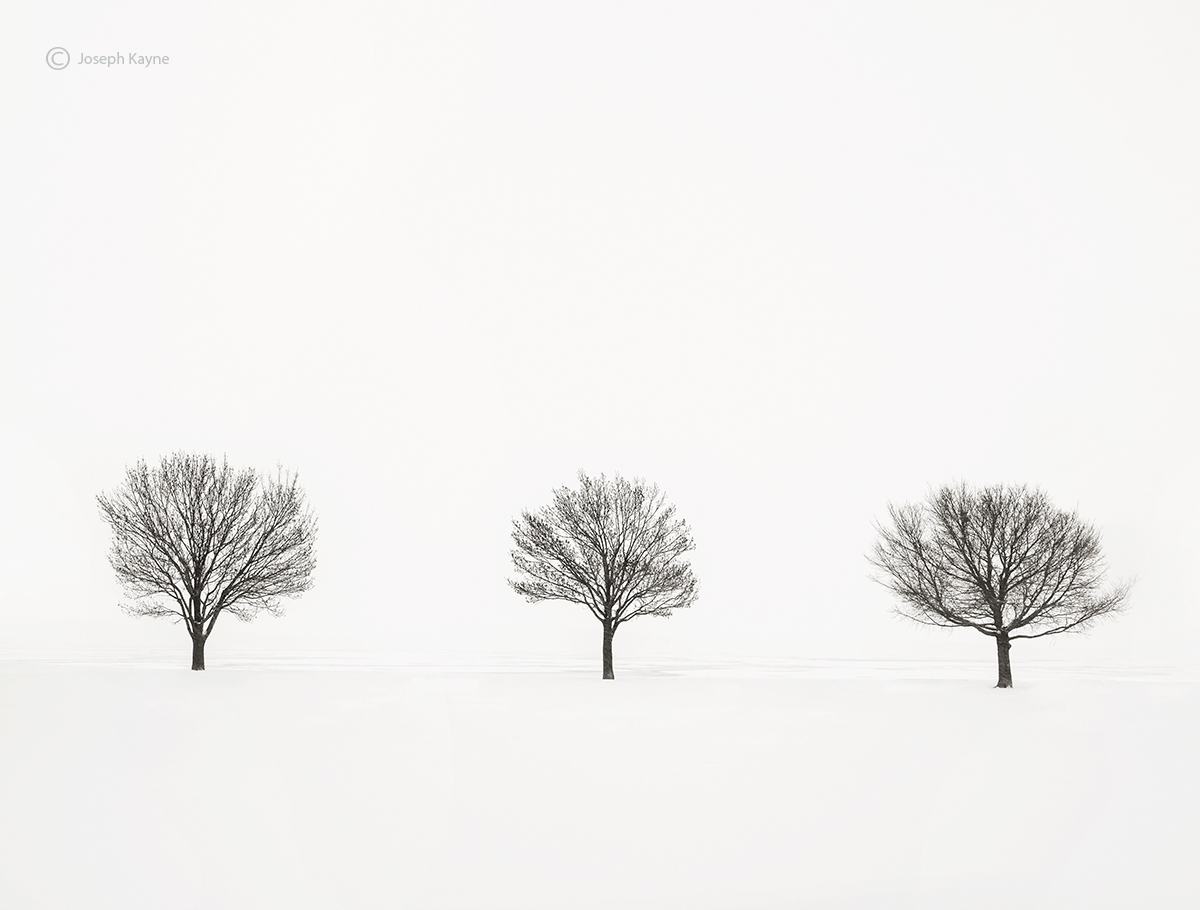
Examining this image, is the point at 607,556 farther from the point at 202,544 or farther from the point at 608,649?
the point at 202,544

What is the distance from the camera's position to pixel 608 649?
4319cm

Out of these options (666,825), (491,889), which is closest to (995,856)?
(666,825)

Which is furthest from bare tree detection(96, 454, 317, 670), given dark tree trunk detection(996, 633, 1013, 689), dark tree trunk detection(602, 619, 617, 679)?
dark tree trunk detection(996, 633, 1013, 689)

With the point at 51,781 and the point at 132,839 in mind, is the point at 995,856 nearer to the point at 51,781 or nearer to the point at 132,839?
the point at 132,839

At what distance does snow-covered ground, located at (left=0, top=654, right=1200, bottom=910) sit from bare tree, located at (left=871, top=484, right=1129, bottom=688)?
7558mm

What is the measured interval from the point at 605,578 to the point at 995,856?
31990 mm

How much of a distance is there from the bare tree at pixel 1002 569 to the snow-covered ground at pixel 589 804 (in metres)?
7.56

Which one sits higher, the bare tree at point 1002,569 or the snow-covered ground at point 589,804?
the bare tree at point 1002,569

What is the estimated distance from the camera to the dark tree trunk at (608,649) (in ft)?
139

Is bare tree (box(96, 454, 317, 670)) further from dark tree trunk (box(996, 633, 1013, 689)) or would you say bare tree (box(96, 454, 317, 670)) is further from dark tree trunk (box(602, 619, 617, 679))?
dark tree trunk (box(996, 633, 1013, 689))

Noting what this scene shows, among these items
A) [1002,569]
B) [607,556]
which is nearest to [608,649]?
[607,556]

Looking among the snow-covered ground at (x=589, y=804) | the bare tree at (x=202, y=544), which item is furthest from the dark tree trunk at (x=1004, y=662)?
the bare tree at (x=202, y=544)

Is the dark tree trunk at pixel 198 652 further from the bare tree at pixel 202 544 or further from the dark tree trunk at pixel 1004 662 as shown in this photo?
the dark tree trunk at pixel 1004 662

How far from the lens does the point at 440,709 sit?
28078 mm
